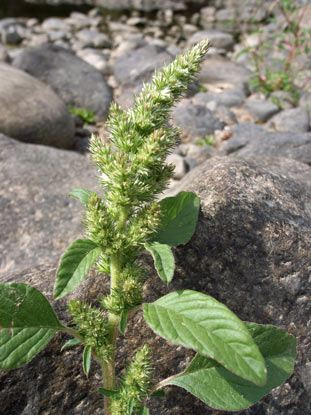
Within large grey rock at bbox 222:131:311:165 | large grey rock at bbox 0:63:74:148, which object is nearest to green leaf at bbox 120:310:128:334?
large grey rock at bbox 222:131:311:165

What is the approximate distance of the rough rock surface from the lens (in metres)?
2.16

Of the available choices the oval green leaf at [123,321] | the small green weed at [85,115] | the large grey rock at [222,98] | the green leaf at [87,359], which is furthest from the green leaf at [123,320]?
the large grey rock at [222,98]

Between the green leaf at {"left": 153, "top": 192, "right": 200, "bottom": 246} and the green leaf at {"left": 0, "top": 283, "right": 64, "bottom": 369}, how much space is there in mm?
533

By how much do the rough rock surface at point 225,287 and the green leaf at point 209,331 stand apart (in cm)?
60

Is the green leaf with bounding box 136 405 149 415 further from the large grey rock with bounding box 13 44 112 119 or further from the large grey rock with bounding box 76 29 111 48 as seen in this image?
the large grey rock with bounding box 76 29 111 48

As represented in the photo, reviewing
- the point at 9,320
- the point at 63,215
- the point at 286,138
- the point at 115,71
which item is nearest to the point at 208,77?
the point at 115,71

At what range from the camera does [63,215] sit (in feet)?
14.7

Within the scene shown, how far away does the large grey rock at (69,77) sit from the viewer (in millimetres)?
8266

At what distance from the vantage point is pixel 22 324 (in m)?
1.73

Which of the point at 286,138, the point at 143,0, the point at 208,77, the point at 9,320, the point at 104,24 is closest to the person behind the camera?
the point at 9,320

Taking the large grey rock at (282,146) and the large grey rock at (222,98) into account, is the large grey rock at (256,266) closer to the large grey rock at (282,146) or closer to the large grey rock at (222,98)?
the large grey rock at (282,146)

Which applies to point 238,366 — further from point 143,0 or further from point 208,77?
point 143,0

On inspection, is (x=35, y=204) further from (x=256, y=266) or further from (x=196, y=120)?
(x=196, y=120)

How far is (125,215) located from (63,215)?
9.11 feet
